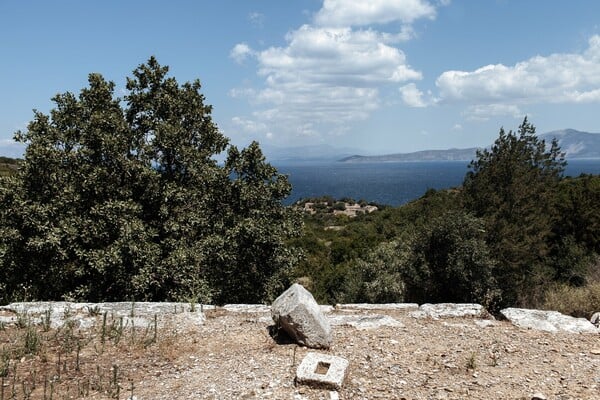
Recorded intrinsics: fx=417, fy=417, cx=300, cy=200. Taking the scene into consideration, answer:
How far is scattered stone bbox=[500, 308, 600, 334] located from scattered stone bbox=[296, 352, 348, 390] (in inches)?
211

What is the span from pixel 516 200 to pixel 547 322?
15.7 m

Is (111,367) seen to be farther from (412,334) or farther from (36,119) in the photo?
(36,119)

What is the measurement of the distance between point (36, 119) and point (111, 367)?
946cm

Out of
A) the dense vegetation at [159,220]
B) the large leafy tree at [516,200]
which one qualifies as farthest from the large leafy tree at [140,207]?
the large leafy tree at [516,200]

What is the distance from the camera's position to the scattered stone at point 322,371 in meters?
6.57

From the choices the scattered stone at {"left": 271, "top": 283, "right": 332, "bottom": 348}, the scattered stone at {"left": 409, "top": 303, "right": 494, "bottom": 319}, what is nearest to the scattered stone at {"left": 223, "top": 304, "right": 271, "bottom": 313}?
the scattered stone at {"left": 271, "top": 283, "right": 332, "bottom": 348}

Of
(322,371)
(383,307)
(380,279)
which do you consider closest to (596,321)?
(383,307)

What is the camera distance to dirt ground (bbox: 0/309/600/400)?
6582 mm

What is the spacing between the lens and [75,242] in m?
11.9

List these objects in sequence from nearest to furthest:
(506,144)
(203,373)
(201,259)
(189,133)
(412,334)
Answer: (203,373), (412,334), (201,259), (189,133), (506,144)

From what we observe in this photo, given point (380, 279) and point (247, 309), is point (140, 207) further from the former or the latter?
point (380, 279)

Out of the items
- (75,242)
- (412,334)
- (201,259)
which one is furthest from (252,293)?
(412,334)

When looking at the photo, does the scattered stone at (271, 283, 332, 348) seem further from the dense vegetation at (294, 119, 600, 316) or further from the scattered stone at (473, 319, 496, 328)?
the dense vegetation at (294, 119, 600, 316)

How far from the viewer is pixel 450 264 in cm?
1872
